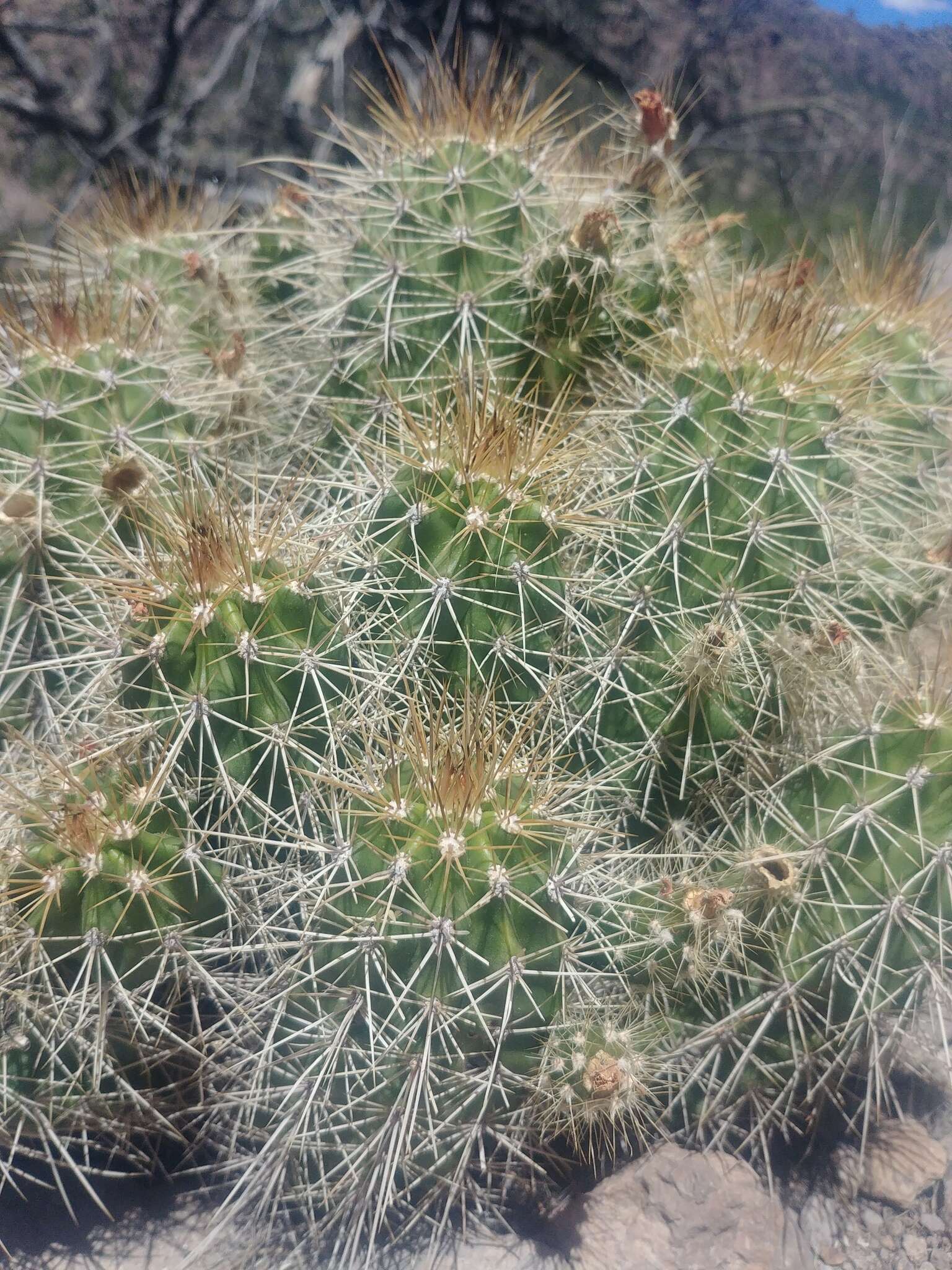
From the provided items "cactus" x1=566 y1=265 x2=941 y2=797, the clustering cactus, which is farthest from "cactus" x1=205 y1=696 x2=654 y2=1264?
"cactus" x1=566 y1=265 x2=941 y2=797

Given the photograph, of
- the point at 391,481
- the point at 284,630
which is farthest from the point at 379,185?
the point at 284,630

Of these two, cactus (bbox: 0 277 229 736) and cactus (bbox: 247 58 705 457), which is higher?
cactus (bbox: 247 58 705 457)

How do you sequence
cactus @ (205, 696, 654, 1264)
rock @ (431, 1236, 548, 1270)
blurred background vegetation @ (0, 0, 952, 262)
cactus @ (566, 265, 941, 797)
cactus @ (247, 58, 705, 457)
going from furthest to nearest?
blurred background vegetation @ (0, 0, 952, 262) → cactus @ (247, 58, 705, 457) → cactus @ (566, 265, 941, 797) → rock @ (431, 1236, 548, 1270) → cactus @ (205, 696, 654, 1264)

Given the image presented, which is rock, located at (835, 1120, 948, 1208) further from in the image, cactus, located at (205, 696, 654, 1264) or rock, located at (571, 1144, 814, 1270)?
cactus, located at (205, 696, 654, 1264)

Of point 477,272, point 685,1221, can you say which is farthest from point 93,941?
point 477,272

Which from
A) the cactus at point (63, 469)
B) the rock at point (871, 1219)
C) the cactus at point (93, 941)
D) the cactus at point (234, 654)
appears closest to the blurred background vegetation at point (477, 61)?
the cactus at point (63, 469)

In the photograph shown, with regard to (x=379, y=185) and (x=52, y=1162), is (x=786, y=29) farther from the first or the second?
(x=52, y=1162)

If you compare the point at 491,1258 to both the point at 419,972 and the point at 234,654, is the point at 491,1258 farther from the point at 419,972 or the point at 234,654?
the point at 234,654

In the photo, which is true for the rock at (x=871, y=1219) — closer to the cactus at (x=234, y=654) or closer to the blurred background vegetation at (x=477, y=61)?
the cactus at (x=234, y=654)
